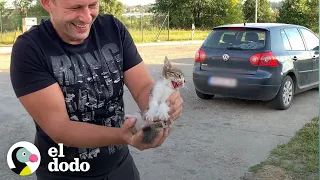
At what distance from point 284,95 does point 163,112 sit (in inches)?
260

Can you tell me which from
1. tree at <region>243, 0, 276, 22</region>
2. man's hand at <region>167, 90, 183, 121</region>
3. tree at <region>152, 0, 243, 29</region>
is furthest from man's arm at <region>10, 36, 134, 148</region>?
tree at <region>243, 0, 276, 22</region>

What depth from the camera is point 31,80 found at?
1.83m

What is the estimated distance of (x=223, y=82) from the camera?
25.8 ft

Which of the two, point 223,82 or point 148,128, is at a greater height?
point 148,128

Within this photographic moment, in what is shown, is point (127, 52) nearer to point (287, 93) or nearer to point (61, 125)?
point (61, 125)

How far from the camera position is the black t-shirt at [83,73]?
1869 mm

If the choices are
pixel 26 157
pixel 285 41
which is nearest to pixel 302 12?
pixel 285 41

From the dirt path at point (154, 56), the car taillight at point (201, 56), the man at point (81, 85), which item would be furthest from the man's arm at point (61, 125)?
the dirt path at point (154, 56)

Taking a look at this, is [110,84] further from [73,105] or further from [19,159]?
[19,159]

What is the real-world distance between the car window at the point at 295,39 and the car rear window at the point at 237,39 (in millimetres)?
830

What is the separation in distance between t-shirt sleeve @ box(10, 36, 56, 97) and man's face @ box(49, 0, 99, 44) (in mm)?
162

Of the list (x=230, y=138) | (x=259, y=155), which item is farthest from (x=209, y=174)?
(x=230, y=138)

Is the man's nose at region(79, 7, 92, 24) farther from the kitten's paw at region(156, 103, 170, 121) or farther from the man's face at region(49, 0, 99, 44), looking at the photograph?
the kitten's paw at region(156, 103, 170, 121)

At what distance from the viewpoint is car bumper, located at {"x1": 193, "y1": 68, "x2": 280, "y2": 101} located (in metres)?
7.49
